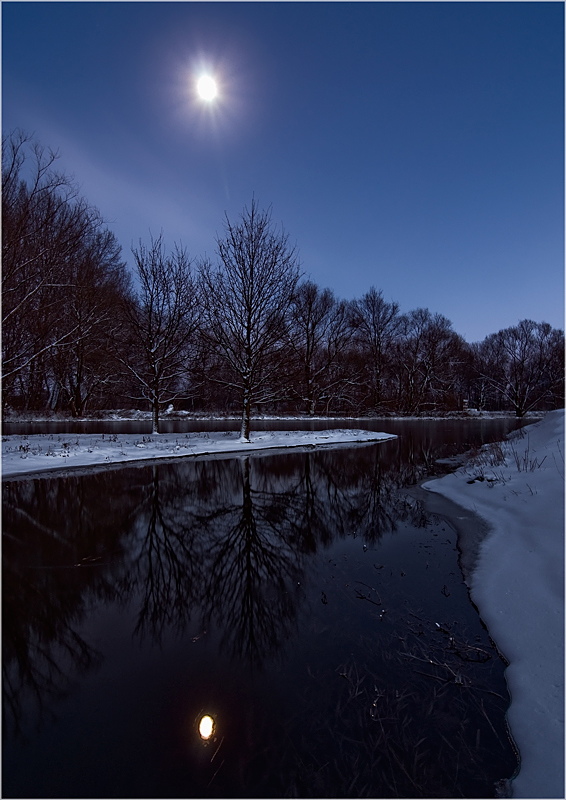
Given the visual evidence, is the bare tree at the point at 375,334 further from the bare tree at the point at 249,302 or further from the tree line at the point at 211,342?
the bare tree at the point at 249,302

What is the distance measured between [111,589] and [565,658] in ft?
16.1

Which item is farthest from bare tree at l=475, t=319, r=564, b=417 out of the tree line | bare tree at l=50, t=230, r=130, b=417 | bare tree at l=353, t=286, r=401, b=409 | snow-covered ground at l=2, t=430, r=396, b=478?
bare tree at l=50, t=230, r=130, b=417

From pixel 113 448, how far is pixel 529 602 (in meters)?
15.3

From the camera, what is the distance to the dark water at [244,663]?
2.43 meters

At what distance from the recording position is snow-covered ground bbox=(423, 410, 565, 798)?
2562mm

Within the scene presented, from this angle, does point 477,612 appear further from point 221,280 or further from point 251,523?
point 221,280

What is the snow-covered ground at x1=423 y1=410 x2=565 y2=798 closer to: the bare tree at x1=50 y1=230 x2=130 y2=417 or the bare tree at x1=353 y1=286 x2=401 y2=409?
the bare tree at x1=50 y1=230 x2=130 y2=417

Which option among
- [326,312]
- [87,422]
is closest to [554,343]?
[326,312]

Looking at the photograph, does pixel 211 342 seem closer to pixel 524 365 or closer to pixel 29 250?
pixel 29 250

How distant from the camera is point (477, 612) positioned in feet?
14.4

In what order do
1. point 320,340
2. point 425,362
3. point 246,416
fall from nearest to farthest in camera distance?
point 246,416 → point 320,340 → point 425,362

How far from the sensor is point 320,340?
49.2 metres

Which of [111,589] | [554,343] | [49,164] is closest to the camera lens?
[111,589]

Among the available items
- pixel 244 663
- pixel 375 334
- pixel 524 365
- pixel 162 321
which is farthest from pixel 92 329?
pixel 524 365
